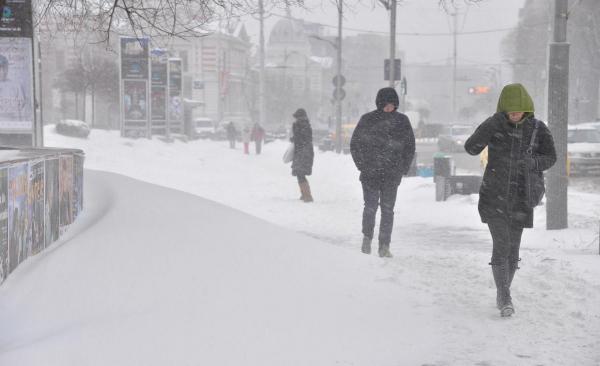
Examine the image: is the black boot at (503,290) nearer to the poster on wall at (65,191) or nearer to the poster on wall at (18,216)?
the poster on wall at (18,216)

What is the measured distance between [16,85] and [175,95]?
30276mm

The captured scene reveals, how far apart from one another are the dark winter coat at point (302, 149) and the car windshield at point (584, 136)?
1180cm

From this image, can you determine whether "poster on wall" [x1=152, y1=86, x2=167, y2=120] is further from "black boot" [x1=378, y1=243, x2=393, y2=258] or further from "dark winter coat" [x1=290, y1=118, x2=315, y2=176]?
"black boot" [x1=378, y1=243, x2=393, y2=258]

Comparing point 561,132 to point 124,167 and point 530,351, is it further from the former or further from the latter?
point 124,167

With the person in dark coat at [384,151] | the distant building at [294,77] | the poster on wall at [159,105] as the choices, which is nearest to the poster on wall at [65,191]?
the person in dark coat at [384,151]

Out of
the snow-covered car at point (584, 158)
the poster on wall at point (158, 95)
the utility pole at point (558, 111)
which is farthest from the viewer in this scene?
the poster on wall at point (158, 95)

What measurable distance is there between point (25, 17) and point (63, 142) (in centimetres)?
1802

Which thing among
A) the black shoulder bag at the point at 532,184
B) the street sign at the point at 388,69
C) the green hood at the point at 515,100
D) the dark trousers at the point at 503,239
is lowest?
the dark trousers at the point at 503,239

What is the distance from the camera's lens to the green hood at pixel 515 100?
5.89m

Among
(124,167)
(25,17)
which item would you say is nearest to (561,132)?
(25,17)

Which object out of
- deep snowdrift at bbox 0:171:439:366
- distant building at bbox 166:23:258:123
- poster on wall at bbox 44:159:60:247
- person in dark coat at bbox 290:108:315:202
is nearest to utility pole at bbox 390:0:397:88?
person in dark coat at bbox 290:108:315:202

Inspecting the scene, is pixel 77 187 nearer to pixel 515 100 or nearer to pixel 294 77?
pixel 515 100

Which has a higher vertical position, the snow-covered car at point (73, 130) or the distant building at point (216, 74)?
the distant building at point (216, 74)

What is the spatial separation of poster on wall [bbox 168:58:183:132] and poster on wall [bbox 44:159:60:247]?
111 ft
